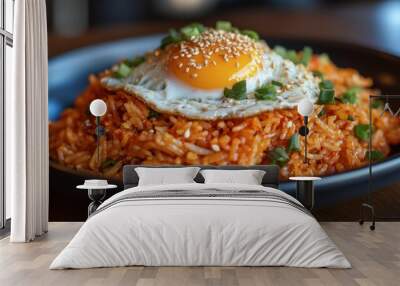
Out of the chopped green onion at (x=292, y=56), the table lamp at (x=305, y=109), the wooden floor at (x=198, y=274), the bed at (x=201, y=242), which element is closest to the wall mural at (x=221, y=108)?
the chopped green onion at (x=292, y=56)

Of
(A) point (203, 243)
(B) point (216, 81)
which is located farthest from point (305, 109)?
(A) point (203, 243)

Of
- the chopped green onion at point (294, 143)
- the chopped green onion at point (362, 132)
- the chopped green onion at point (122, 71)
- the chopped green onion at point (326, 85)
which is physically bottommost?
the chopped green onion at point (294, 143)

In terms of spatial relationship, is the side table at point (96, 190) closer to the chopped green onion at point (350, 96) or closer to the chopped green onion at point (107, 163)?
the chopped green onion at point (107, 163)

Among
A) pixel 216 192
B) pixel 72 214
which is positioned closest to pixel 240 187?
pixel 216 192

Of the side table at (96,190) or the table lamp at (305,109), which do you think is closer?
the side table at (96,190)

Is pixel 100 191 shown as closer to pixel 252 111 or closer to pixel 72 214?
pixel 72 214

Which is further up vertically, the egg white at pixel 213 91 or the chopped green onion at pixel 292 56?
the chopped green onion at pixel 292 56

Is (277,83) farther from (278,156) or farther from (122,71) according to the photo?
(122,71)
